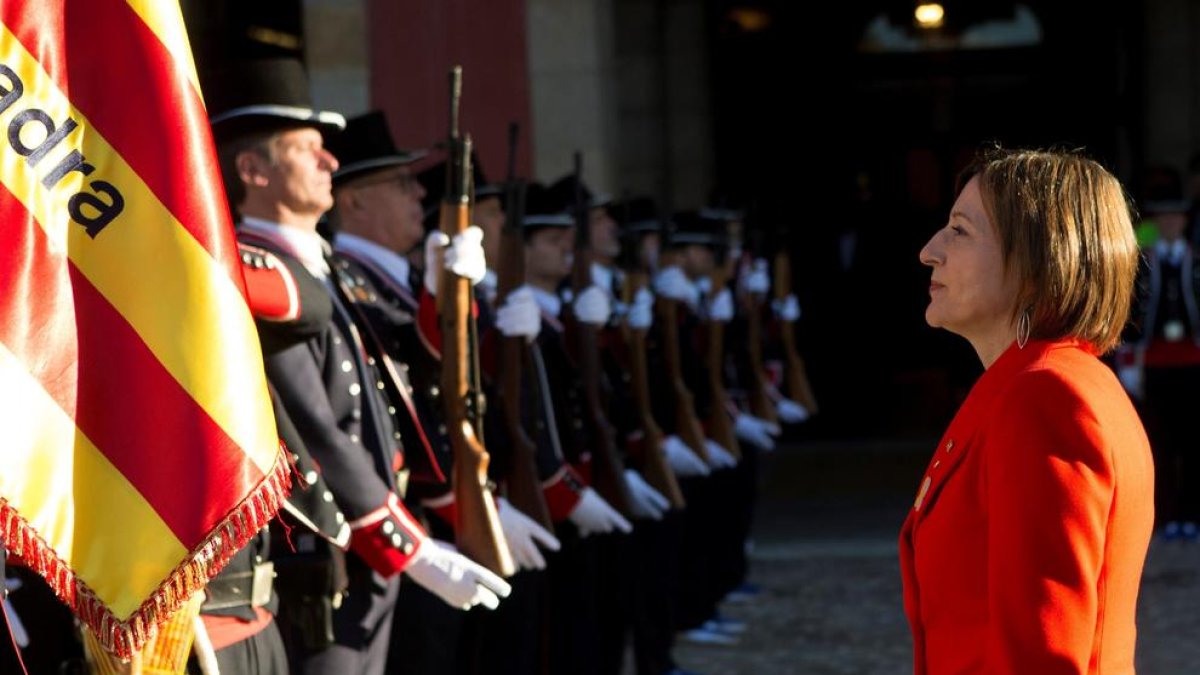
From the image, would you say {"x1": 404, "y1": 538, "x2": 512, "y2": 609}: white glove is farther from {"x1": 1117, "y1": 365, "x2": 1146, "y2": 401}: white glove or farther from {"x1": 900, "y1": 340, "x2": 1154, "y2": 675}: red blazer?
{"x1": 1117, "y1": 365, "x2": 1146, "y2": 401}: white glove

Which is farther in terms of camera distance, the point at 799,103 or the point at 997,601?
the point at 799,103

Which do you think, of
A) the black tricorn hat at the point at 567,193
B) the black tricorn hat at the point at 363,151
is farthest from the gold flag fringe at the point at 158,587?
the black tricorn hat at the point at 567,193

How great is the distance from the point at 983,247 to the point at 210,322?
1.15 meters

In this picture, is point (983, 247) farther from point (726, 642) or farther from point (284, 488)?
point (726, 642)

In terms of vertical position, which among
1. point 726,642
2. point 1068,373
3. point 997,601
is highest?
point 1068,373

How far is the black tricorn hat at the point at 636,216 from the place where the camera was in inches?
349

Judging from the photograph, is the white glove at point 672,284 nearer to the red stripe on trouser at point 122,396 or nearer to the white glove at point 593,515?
the white glove at point 593,515

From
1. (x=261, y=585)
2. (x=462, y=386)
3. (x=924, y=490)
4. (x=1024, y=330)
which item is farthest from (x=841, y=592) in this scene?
(x=1024, y=330)

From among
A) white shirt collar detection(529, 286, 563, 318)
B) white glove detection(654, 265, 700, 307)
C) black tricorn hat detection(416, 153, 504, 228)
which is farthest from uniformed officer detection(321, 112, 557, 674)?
white glove detection(654, 265, 700, 307)

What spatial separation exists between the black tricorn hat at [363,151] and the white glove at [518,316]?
1.93 feet

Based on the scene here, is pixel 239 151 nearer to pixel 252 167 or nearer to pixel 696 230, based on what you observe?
pixel 252 167

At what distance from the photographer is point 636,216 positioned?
9.57 metres

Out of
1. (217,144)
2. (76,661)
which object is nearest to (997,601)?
(76,661)

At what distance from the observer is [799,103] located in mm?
15781
